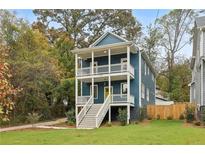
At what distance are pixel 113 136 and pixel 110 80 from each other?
351 centimetres

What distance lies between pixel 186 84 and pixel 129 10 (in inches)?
105

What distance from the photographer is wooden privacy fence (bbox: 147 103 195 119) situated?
1147 centimetres

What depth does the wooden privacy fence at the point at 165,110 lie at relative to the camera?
11469mm

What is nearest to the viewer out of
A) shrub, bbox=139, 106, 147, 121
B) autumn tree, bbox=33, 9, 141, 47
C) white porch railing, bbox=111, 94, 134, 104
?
autumn tree, bbox=33, 9, 141, 47

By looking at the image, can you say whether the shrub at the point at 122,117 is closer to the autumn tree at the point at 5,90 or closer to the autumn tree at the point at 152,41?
the autumn tree at the point at 152,41

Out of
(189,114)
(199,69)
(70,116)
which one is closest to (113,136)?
(70,116)

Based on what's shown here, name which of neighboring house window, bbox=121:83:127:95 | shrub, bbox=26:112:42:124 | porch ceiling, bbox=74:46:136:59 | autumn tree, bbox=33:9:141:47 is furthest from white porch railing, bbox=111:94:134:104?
shrub, bbox=26:112:42:124

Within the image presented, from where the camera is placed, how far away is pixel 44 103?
10.1 meters

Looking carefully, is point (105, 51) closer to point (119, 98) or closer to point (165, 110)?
point (119, 98)

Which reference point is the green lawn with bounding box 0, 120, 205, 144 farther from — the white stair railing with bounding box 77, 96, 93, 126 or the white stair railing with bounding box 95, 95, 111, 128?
the white stair railing with bounding box 95, 95, 111, 128

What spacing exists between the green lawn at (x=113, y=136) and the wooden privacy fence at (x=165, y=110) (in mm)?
1562

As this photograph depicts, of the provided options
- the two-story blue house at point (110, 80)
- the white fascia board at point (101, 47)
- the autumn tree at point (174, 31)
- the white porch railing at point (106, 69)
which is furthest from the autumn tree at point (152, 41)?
the white porch railing at point (106, 69)

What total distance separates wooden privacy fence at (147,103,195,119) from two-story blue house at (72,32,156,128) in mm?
330
